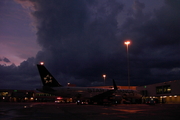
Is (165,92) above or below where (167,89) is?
below

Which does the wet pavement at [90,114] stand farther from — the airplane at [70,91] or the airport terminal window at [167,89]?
the airport terminal window at [167,89]

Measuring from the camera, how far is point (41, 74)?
46.1 m

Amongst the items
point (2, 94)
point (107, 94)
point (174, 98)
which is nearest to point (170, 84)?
point (174, 98)

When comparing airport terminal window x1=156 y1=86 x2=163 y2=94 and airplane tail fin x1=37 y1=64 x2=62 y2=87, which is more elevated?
airplane tail fin x1=37 y1=64 x2=62 y2=87

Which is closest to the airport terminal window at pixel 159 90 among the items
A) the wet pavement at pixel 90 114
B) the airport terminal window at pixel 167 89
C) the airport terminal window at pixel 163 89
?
the airport terminal window at pixel 163 89

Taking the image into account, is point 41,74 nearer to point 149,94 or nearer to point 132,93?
point 132,93

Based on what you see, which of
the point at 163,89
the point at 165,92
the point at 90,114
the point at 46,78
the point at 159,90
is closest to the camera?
the point at 90,114

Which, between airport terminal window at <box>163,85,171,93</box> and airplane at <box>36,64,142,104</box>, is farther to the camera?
airport terminal window at <box>163,85,171,93</box>

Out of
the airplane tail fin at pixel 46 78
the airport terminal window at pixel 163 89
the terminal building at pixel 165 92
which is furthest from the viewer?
the airport terminal window at pixel 163 89

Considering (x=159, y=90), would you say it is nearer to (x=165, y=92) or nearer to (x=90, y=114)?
(x=165, y=92)

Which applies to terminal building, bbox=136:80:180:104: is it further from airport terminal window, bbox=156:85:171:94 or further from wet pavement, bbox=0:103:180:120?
wet pavement, bbox=0:103:180:120

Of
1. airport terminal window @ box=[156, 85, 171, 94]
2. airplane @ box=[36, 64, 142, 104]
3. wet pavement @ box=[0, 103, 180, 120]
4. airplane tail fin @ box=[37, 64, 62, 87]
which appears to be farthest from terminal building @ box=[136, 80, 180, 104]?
wet pavement @ box=[0, 103, 180, 120]

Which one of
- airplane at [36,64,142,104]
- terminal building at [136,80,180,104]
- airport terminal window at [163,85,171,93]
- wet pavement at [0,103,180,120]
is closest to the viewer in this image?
wet pavement at [0,103,180,120]

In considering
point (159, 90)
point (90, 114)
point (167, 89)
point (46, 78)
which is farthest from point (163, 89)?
point (90, 114)
